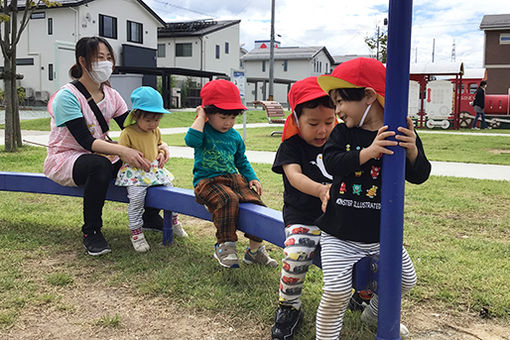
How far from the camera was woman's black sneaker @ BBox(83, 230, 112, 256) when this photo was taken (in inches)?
127

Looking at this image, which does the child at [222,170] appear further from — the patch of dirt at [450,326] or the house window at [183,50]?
the house window at [183,50]

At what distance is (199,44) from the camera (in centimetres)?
3462

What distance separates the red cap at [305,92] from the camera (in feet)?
7.10

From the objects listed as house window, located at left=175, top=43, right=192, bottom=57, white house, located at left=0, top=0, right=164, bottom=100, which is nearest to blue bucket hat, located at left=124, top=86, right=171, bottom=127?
white house, located at left=0, top=0, right=164, bottom=100

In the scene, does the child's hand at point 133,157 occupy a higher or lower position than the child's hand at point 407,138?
lower

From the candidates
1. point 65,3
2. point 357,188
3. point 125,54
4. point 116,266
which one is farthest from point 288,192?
point 125,54

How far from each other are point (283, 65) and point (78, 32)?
25563 millimetres

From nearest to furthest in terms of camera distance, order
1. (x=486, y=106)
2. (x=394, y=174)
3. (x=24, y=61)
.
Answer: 1. (x=394, y=174)
2. (x=486, y=106)
3. (x=24, y=61)

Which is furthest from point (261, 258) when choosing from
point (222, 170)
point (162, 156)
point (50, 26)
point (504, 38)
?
point (504, 38)

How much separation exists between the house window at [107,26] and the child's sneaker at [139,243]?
90.0ft

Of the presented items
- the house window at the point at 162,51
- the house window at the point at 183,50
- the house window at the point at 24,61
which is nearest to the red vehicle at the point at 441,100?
the house window at the point at 183,50

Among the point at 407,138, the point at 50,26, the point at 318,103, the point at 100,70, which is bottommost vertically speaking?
the point at 407,138

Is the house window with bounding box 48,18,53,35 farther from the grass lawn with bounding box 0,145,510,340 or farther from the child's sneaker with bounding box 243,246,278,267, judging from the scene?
the child's sneaker with bounding box 243,246,278,267

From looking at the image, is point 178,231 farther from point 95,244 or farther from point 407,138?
point 407,138
